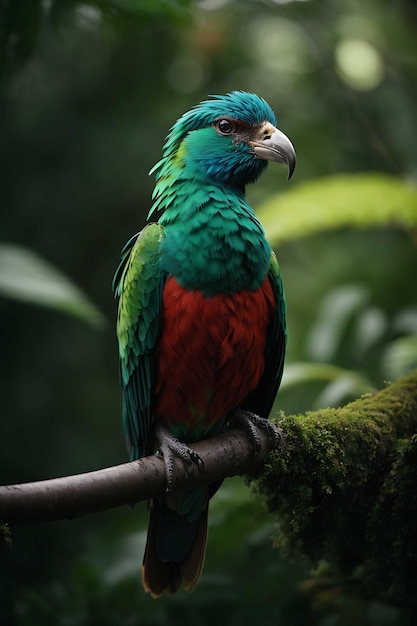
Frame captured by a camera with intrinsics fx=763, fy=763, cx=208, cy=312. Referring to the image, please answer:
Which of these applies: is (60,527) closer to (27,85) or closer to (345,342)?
(345,342)

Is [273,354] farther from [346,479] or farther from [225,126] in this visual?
[225,126]

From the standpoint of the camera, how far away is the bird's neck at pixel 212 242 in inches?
144

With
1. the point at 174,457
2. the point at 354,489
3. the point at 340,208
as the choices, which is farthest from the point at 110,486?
the point at 340,208

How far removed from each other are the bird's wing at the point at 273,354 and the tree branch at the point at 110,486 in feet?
2.33

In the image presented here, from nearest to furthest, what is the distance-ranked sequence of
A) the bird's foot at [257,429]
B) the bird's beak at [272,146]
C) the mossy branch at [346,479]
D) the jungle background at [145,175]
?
1. the mossy branch at [346,479]
2. the bird's foot at [257,429]
3. the bird's beak at [272,146]
4. the jungle background at [145,175]

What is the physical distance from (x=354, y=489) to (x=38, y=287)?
223cm

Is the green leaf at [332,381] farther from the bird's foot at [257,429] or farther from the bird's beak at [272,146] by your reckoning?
the bird's beak at [272,146]

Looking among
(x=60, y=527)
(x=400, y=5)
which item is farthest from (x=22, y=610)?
(x=400, y=5)

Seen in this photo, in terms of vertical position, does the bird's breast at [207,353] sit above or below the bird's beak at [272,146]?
below

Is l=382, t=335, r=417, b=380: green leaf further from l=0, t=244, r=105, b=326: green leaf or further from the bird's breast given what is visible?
l=0, t=244, r=105, b=326: green leaf

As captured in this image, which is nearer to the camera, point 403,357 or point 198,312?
point 198,312

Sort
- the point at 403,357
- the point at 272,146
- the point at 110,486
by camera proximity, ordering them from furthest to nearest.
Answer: the point at 403,357
the point at 272,146
the point at 110,486

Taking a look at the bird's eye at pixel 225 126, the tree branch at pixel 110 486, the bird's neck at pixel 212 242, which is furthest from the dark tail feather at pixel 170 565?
the bird's eye at pixel 225 126

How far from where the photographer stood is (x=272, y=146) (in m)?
4.11
